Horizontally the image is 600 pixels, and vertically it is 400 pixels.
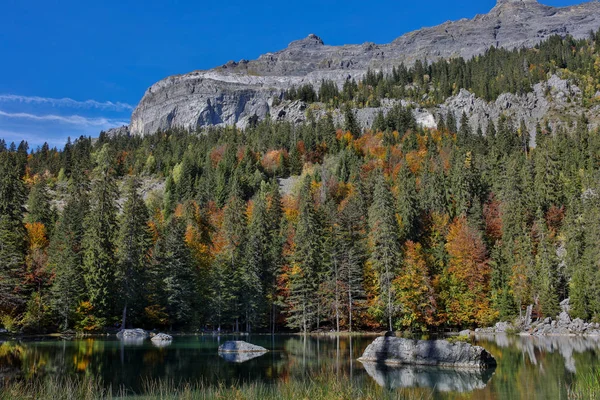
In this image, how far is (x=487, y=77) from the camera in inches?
6506

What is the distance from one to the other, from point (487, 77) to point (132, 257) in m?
148

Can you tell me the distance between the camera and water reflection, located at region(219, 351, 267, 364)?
30216 millimetres

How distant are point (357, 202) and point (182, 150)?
75.7 metres

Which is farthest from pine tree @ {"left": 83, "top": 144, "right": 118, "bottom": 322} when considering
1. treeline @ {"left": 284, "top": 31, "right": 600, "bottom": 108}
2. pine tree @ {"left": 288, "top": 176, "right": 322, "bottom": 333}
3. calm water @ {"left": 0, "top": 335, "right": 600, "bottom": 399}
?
treeline @ {"left": 284, "top": 31, "right": 600, "bottom": 108}

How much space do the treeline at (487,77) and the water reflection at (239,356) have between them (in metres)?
133

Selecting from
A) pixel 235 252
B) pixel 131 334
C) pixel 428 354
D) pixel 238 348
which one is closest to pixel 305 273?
pixel 235 252

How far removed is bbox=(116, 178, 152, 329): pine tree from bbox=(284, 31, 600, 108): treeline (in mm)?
120946

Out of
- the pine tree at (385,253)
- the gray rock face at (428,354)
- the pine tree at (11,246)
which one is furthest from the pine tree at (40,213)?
the gray rock face at (428,354)

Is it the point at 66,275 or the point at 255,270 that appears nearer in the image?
the point at 66,275

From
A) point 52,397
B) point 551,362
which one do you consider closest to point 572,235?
point 551,362

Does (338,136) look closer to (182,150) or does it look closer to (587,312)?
(182,150)

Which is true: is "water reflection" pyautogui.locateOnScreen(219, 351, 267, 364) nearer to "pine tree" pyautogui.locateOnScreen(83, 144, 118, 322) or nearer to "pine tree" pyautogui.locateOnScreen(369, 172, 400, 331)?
"pine tree" pyautogui.locateOnScreen(83, 144, 118, 322)

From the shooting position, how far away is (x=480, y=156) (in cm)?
9738

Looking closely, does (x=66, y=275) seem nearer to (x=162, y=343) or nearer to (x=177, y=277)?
(x=177, y=277)
